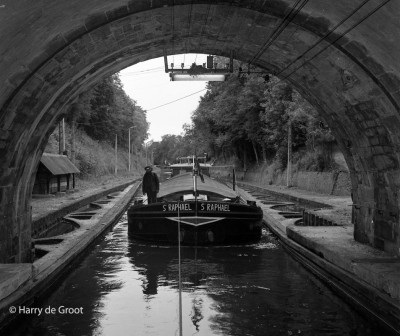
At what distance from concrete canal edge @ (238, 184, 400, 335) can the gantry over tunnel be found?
820mm

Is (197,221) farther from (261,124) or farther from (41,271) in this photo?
(261,124)

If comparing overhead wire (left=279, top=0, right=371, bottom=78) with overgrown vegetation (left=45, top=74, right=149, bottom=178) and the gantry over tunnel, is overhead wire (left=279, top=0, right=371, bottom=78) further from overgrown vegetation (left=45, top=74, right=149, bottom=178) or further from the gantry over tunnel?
overgrown vegetation (left=45, top=74, right=149, bottom=178)

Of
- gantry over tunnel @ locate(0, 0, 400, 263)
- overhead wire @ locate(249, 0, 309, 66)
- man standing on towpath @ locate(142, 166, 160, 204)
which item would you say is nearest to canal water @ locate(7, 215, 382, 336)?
gantry over tunnel @ locate(0, 0, 400, 263)

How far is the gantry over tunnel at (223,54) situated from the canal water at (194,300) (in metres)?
1.81

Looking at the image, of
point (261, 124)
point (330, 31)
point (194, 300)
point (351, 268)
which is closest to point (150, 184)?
point (194, 300)

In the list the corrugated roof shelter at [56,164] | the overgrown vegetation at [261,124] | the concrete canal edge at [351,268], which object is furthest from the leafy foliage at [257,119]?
the concrete canal edge at [351,268]

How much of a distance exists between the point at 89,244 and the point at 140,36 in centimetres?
688

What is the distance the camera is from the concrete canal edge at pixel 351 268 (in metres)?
7.30

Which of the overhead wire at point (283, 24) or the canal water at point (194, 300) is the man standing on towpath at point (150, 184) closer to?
the canal water at point (194, 300)

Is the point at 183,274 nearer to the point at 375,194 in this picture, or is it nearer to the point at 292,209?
the point at 375,194

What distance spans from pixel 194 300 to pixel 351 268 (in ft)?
10.0

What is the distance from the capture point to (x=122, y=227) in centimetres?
1939

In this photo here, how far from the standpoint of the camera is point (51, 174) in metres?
26.8

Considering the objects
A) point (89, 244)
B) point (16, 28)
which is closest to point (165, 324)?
point (16, 28)
